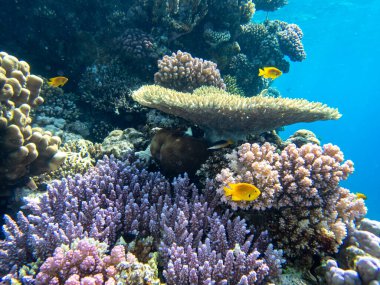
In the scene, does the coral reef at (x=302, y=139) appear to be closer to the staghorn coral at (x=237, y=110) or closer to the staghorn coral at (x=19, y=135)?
the staghorn coral at (x=237, y=110)

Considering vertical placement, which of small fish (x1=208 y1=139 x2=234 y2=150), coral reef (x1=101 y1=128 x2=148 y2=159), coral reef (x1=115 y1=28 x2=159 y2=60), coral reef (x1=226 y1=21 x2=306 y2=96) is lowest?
coral reef (x1=101 y1=128 x2=148 y2=159)

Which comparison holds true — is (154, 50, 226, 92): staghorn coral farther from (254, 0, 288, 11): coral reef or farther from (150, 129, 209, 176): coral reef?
(254, 0, 288, 11): coral reef

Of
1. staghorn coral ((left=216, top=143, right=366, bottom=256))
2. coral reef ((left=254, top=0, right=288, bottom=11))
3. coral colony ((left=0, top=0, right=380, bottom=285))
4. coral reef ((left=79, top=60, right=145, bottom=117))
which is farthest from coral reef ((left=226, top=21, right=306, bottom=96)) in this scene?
staghorn coral ((left=216, top=143, right=366, bottom=256))

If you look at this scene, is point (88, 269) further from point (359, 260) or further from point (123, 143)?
point (123, 143)

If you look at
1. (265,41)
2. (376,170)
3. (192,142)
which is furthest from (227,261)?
(376,170)

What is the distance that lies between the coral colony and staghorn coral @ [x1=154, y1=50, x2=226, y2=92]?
1.1 inches

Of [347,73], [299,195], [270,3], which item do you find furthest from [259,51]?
[347,73]

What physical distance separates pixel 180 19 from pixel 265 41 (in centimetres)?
467

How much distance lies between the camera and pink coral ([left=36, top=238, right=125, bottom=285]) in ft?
8.09

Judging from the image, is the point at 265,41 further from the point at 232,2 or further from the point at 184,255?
the point at 184,255

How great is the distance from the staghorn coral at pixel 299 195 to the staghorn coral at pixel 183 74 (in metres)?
3.13

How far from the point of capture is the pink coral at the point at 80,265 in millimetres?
2465

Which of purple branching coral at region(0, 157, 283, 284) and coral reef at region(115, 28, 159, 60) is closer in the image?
purple branching coral at region(0, 157, 283, 284)

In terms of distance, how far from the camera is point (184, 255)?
2.83 metres
